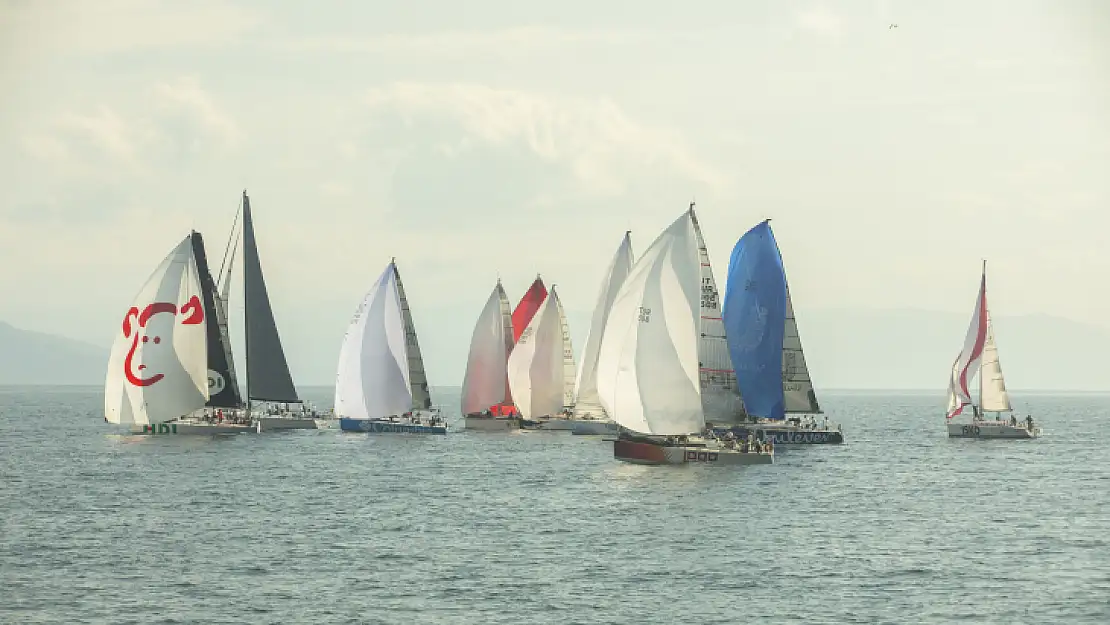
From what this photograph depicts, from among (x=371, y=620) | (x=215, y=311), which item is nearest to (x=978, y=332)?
(x=215, y=311)

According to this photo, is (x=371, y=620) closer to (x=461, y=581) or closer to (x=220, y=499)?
(x=461, y=581)

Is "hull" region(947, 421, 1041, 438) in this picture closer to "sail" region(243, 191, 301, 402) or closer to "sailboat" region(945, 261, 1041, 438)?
"sailboat" region(945, 261, 1041, 438)

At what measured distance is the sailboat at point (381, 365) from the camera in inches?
4365

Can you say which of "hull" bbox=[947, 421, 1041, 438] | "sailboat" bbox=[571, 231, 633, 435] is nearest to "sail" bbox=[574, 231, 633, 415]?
"sailboat" bbox=[571, 231, 633, 435]

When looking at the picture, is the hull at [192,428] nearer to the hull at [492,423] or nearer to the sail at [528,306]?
the hull at [492,423]

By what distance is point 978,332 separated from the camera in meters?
115

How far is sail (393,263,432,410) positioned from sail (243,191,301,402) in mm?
10132

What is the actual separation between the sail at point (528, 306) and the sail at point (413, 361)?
15.2m

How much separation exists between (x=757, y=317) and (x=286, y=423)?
3980cm

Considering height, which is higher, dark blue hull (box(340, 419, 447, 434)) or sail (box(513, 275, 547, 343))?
sail (box(513, 275, 547, 343))

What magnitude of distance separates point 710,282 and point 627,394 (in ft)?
28.6

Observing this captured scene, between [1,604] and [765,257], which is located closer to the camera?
[1,604]

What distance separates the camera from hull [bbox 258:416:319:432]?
11627cm

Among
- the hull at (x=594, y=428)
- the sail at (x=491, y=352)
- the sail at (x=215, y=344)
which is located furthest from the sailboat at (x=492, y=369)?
the sail at (x=215, y=344)
